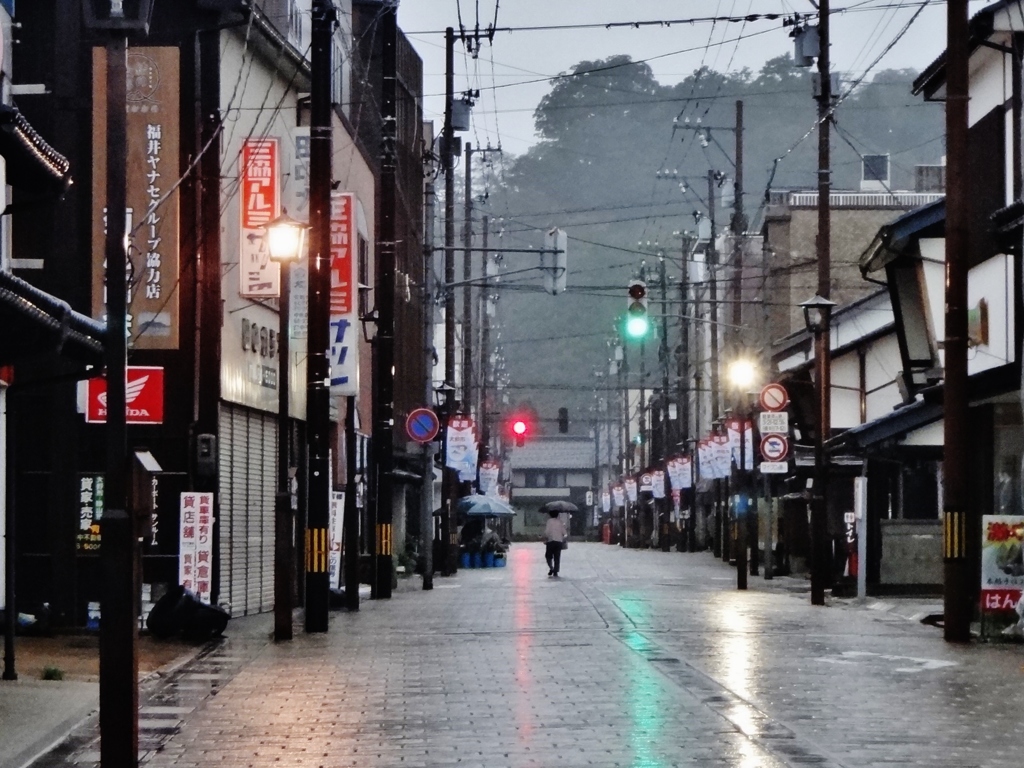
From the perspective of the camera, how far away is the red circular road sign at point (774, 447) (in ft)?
133

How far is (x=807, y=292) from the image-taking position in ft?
213

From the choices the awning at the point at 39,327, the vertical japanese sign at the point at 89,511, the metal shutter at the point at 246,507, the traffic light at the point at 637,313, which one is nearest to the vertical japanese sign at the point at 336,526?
the metal shutter at the point at 246,507

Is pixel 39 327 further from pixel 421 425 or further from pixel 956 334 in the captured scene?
pixel 421 425

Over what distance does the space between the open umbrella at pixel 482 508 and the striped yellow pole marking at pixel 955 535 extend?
35.2 m

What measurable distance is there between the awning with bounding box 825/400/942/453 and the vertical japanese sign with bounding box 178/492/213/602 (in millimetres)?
13799

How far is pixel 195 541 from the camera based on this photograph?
24562 millimetres

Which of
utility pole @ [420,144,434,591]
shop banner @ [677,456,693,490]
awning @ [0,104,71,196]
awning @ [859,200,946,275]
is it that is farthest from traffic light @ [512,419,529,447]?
awning @ [0,104,71,196]

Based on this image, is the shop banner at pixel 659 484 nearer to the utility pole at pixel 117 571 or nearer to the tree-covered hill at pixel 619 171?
the tree-covered hill at pixel 619 171

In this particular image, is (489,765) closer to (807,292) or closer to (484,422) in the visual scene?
(807,292)

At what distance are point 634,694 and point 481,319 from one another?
70.3 m

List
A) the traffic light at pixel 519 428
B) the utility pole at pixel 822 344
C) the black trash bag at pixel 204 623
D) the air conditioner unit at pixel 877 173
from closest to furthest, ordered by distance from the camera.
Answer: the black trash bag at pixel 204 623
the utility pole at pixel 822 344
the traffic light at pixel 519 428
the air conditioner unit at pixel 877 173

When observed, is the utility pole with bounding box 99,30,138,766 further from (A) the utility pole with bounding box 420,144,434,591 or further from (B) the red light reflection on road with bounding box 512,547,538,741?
(A) the utility pole with bounding box 420,144,434,591

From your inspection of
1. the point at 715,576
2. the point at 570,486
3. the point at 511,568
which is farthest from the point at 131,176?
the point at 570,486

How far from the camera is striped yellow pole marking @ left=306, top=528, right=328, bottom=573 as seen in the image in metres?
25.0
